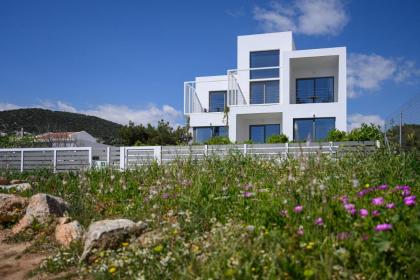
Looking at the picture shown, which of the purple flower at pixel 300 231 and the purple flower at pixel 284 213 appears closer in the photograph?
the purple flower at pixel 300 231

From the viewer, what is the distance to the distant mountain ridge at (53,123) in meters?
53.3

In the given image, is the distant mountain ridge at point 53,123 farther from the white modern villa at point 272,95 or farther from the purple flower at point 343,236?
the purple flower at point 343,236

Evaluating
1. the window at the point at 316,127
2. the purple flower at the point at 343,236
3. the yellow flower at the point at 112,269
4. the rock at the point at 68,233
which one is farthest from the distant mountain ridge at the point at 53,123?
the purple flower at the point at 343,236

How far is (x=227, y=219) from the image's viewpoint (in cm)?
446

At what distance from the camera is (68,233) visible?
5.15m

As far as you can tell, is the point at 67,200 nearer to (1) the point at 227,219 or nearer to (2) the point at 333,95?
(1) the point at 227,219

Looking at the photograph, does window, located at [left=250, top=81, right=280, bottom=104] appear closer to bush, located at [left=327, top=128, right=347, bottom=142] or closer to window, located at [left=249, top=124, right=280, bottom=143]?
window, located at [left=249, top=124, right=280, bottom=143]

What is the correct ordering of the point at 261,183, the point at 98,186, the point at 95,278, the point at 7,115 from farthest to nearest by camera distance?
the point at 7,115, the point at 98,186, the point at 261,183, the point at 95,278

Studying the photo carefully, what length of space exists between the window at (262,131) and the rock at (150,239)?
21008mm

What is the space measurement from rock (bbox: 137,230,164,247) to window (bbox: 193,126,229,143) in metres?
21.7

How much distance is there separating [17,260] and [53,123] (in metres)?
54.2

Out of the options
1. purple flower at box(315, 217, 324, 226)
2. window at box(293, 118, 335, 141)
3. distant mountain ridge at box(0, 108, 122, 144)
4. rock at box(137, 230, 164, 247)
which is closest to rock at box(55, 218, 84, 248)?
rock at box(137, 230, 164, 247)

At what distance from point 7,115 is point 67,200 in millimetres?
55661

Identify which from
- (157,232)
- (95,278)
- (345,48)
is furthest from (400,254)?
(345,48)
